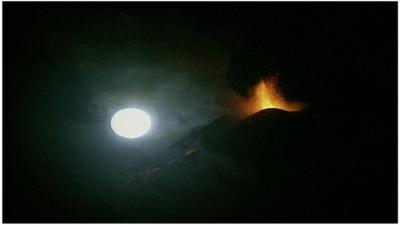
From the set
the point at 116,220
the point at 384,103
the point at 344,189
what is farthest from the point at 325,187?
the point at 116,220

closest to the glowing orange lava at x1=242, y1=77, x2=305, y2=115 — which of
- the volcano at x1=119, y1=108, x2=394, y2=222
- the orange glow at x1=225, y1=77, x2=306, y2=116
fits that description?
the orange glow at x1=225, y1=77, x2=306, y2=116

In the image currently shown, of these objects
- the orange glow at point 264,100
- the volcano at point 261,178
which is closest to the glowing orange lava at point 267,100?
the orange glow at point 264,100

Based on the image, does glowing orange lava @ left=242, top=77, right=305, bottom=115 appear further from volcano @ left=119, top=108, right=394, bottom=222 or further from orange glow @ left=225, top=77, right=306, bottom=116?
volcano @ left=119, top=108, right=394, bottom=222

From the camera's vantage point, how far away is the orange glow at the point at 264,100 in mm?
10422

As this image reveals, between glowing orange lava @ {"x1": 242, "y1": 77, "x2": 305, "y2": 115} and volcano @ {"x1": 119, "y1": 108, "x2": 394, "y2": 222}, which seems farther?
glowing orange lava @ {"x1": 242, "y1": 77, "x2": 305, "y2": 115}

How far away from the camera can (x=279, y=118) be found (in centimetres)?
906

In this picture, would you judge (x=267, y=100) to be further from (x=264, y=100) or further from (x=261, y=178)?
(x=261, y=178)

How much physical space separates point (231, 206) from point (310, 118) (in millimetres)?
3548

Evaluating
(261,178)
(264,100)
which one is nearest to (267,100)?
(264,100)

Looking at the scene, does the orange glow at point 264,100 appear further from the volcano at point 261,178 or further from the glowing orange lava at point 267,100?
the volcano at point 261,178

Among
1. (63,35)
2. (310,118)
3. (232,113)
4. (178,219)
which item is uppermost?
(63,35)

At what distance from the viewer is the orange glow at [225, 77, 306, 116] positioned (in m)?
10.4

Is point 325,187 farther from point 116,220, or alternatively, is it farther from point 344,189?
point 116,220

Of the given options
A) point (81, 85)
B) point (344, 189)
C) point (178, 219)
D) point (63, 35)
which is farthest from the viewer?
point (81, 85)
